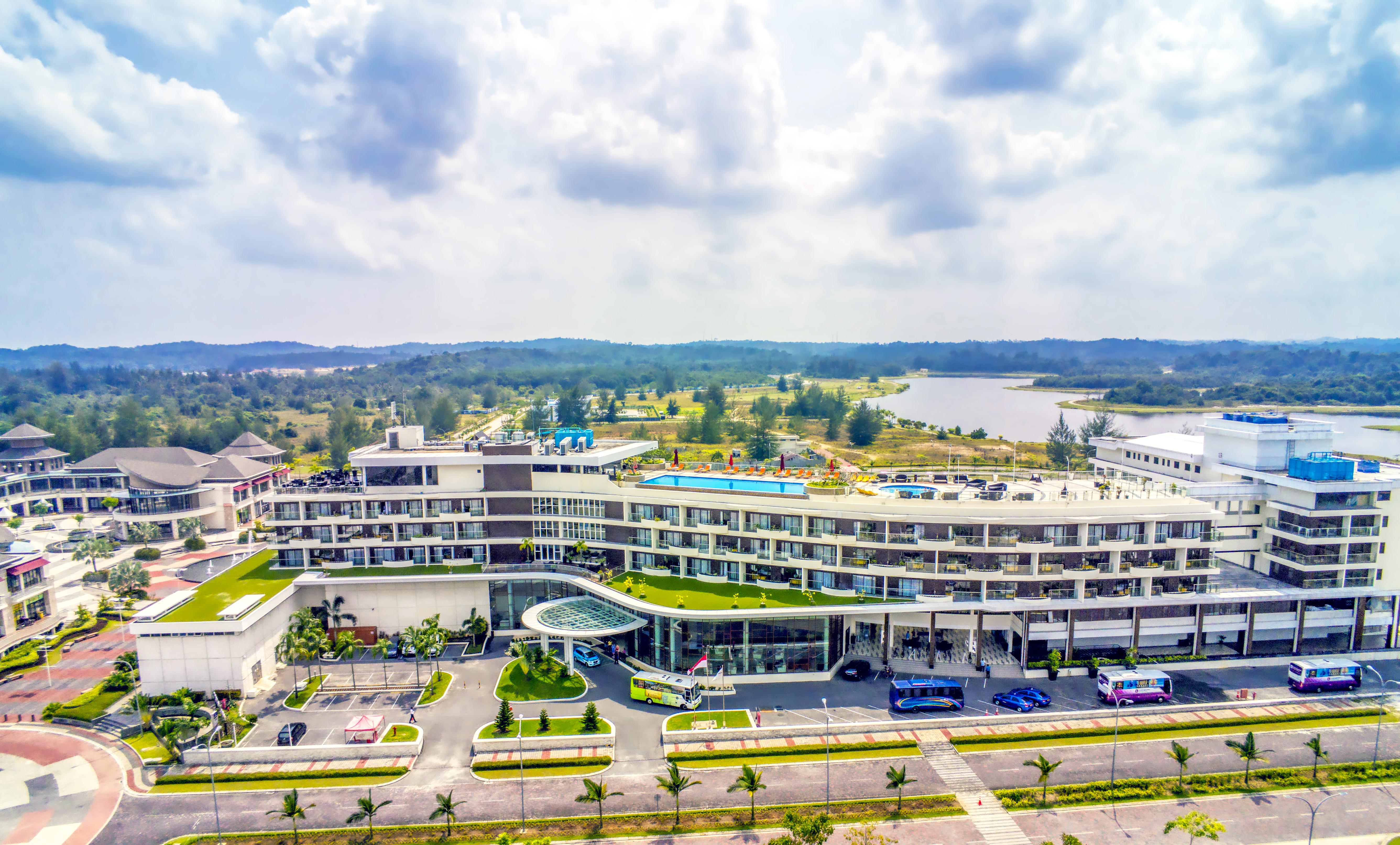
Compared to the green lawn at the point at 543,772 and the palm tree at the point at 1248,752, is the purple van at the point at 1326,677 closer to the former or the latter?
the palm tree at the point at 1248,752

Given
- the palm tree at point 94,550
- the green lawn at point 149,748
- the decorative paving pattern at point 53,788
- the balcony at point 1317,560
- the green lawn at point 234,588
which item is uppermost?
the balcony at point 1317,560

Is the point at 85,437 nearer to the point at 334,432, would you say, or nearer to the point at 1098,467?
the point at 334,432

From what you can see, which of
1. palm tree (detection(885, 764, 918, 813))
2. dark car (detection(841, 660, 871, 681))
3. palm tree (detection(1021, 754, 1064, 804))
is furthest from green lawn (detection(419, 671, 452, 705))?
palm tree (detection(1021, 754, 1064, 804))

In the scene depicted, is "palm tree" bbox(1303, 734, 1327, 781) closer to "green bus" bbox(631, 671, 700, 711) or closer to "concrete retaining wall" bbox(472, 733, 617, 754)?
"green bus" bbox(631, 671, 700, 711)

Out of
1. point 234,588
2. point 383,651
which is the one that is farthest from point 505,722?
point 234,588

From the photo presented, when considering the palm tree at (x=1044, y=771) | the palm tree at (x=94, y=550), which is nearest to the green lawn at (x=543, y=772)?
the palm tree at (x=1044, y=771)

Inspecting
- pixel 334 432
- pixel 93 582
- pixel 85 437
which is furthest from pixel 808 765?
pixel 85 437

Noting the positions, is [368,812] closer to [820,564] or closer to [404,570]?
[404,570]
